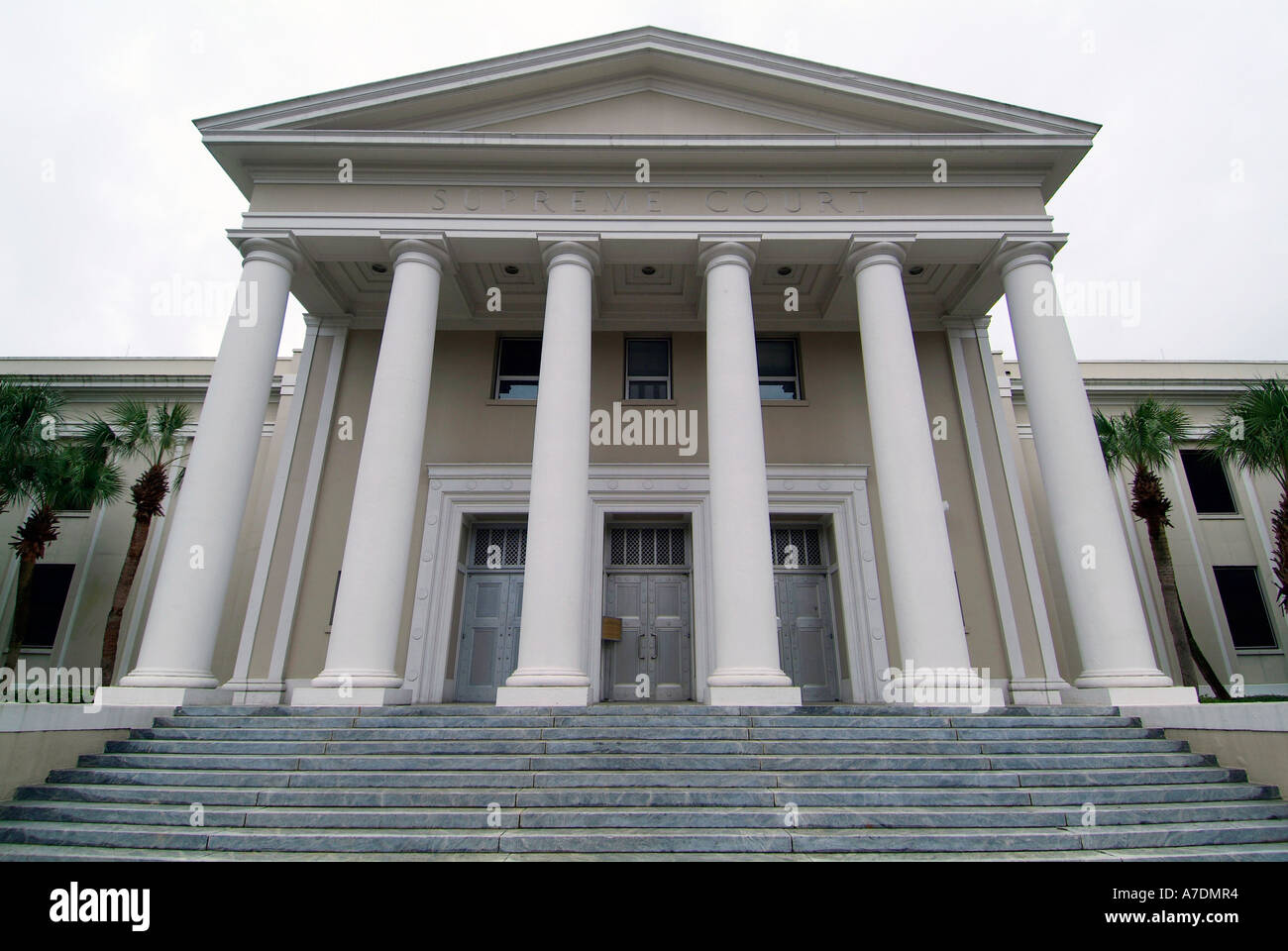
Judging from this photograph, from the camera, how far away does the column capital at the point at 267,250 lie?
10438 millimetres

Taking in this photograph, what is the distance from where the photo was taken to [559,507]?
9.05 meters

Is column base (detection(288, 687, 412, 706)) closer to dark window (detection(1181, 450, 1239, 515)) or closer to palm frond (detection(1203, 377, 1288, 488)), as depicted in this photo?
palm frond (detection(1203, 377, 1288, 488))

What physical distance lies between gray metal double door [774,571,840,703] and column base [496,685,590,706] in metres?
4.74

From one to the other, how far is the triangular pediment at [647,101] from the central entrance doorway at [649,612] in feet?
22.8

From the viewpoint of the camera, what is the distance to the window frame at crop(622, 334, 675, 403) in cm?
1310

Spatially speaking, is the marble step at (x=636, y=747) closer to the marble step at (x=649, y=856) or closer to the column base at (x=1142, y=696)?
the column base at (x=1142, y=696)

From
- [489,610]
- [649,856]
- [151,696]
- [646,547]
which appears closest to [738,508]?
[646,547]

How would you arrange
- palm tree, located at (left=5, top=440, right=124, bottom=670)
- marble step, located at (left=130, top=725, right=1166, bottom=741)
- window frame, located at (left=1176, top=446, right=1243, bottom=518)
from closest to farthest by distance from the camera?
marble step, located at (left=130, top=725, right=1166, bottom=741) → palm tree, located at (left=5, top=440, right=124, bottom=670) → window frame, located at (left=1176, top=446, right=1243, bottom=518)

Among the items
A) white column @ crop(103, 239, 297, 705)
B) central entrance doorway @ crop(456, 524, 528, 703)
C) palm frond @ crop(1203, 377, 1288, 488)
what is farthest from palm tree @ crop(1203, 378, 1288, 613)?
white column @ crop(103, 239, 297, 705)

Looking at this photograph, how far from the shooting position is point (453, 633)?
11984mm

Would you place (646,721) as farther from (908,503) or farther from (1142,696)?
(1142,696)

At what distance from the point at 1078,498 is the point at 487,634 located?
962 cm
